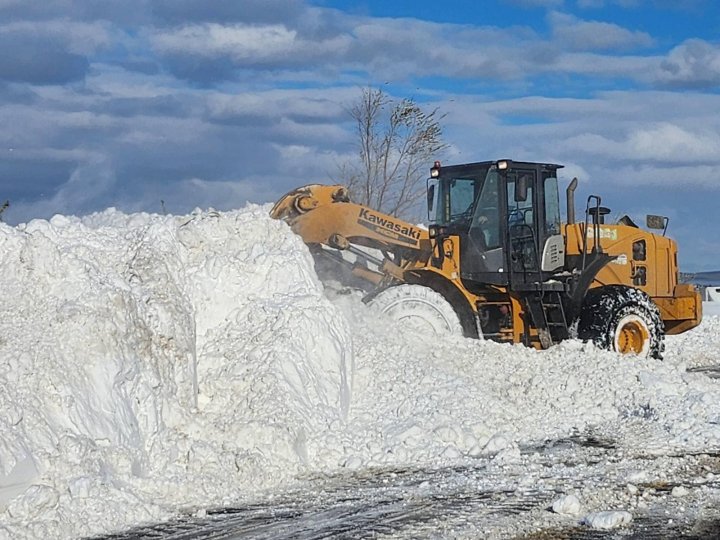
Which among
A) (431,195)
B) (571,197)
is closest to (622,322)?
(571,197)

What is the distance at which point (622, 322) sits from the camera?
14938 mm

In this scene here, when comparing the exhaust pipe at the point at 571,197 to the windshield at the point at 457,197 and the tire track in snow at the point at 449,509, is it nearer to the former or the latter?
the windshield at the point at 457,197

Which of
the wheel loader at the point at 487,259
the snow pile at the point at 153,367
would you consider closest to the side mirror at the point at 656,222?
the wheel loader at the point at 487,259

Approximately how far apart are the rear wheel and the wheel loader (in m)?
0.01

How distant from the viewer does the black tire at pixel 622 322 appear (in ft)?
48.6

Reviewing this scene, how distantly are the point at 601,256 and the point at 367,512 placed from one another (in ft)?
30.3

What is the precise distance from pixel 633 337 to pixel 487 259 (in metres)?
2.50

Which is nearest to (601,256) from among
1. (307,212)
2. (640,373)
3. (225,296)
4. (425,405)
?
(640,373)

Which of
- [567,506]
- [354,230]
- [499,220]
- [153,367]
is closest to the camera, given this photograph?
[567,506]

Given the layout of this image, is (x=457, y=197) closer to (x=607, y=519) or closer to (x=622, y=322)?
(x=622, y=322)

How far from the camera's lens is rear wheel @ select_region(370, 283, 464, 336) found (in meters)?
13.8

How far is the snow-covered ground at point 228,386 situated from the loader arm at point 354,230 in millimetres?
1369

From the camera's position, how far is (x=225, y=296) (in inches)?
422

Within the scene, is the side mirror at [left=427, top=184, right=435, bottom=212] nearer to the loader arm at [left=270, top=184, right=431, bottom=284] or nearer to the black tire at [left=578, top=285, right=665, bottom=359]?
the loader arm at [left=270, top=184, right=431, bottom=284]
